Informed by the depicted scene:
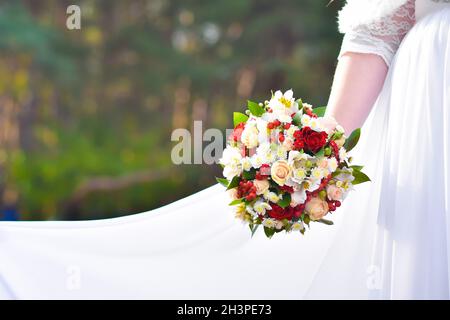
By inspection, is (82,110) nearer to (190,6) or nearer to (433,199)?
(190,6)

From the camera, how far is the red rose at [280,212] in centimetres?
192

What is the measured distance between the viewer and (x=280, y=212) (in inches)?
75.7

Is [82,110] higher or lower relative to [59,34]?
lower

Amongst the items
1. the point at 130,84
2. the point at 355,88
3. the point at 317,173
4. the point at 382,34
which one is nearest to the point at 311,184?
the point at 317,173

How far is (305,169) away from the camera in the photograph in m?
1.91

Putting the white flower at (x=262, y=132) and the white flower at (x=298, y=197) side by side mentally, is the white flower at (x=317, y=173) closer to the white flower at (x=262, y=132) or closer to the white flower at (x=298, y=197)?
the white flower at (x=298, y=197)

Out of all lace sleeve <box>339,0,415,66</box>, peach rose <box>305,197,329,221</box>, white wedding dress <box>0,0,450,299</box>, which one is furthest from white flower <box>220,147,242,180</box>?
lace sleeve <box>339,0,415,66</box>

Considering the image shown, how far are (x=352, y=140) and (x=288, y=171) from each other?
0.23 meters

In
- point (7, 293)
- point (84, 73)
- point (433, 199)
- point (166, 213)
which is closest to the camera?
point (433, 199)

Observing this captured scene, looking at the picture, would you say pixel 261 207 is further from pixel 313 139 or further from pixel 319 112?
pixel 319 112

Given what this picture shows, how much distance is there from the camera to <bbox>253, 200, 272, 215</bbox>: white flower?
191cm

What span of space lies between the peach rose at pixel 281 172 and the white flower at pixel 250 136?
10 centimetres
